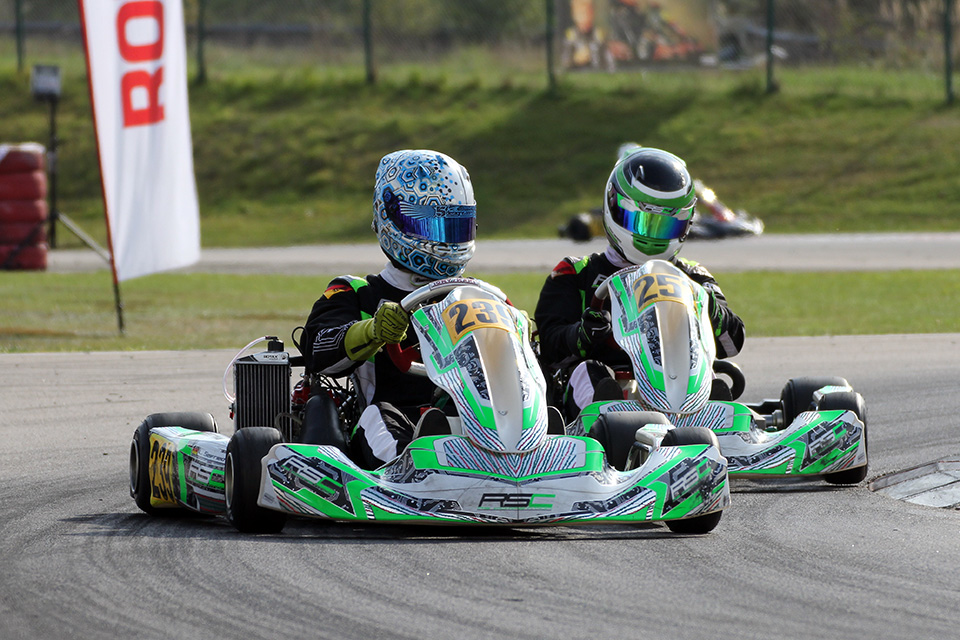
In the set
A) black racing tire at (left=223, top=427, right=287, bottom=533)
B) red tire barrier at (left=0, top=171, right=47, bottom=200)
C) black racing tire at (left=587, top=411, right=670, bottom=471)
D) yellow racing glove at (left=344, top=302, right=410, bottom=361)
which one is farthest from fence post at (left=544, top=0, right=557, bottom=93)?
black racing tire at (left=223, top=427, right=287, bottom=533)

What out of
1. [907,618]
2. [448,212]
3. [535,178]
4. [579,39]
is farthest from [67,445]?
[579,39]

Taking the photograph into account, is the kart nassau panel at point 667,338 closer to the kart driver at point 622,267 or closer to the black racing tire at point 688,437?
the kart driver at point 622,267

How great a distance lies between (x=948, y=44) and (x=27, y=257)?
1756 centimetres

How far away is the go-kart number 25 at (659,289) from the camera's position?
6.00 metres

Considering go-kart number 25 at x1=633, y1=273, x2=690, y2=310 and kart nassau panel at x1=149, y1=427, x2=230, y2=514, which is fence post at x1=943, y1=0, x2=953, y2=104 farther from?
kart nassau panel at x1=149, y1=427, x2=230, y2=514

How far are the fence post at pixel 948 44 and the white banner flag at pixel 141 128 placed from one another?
20.0 meters

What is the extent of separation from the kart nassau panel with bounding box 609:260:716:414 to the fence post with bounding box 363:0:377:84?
24.7 metres

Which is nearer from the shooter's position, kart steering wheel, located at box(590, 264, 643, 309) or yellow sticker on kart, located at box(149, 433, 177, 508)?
yellow sticker on kart, located at box(149, 433, 177, 508)

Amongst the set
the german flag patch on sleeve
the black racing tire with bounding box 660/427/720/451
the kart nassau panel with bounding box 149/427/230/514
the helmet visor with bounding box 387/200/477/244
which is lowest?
the kart nassau panel with bounding box 149/427/230/514

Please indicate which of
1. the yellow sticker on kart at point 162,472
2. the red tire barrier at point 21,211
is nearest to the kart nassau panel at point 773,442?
the yellow sticker on kart at point 162,472

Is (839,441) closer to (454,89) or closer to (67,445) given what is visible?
(67,445)

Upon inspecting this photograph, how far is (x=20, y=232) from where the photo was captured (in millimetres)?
19172

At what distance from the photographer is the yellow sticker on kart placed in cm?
541

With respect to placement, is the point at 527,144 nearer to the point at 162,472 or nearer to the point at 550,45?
the point at 550,45
